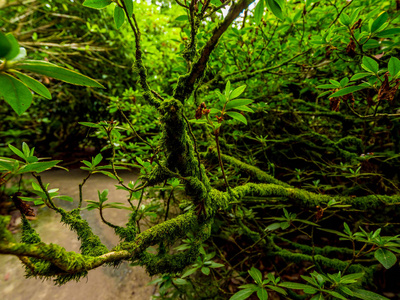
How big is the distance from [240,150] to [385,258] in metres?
1.35

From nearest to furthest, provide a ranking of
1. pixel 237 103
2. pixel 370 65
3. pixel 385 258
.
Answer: pixel 237 103 < pixel 370 65 < pixel 385 258

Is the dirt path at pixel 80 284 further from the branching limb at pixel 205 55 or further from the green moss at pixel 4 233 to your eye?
the branching limb at pixel 205 55

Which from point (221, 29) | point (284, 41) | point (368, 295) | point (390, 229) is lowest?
point (390, 229)

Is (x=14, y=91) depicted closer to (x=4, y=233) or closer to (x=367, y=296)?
(x=4, y=233)

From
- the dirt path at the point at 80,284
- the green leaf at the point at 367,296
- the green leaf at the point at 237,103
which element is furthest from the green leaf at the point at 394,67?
the dirt path at the point at 80,284

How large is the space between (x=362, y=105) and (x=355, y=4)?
101 cm

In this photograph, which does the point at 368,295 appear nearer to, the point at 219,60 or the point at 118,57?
the point at 219,60

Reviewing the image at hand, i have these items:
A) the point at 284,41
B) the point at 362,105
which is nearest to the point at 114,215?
the point at 284,41

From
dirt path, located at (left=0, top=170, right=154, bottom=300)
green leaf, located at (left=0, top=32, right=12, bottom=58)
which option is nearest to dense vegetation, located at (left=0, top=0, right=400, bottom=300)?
green leaf, located at (left=0, top=32, right=12, bottom=58)

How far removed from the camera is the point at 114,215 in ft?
12.0

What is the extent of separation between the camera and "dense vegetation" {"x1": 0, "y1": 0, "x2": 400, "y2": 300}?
1.97 ft

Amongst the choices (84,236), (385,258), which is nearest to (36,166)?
(84,236)

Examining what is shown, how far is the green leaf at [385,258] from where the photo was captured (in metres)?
0.84

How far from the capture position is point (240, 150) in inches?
80.4
